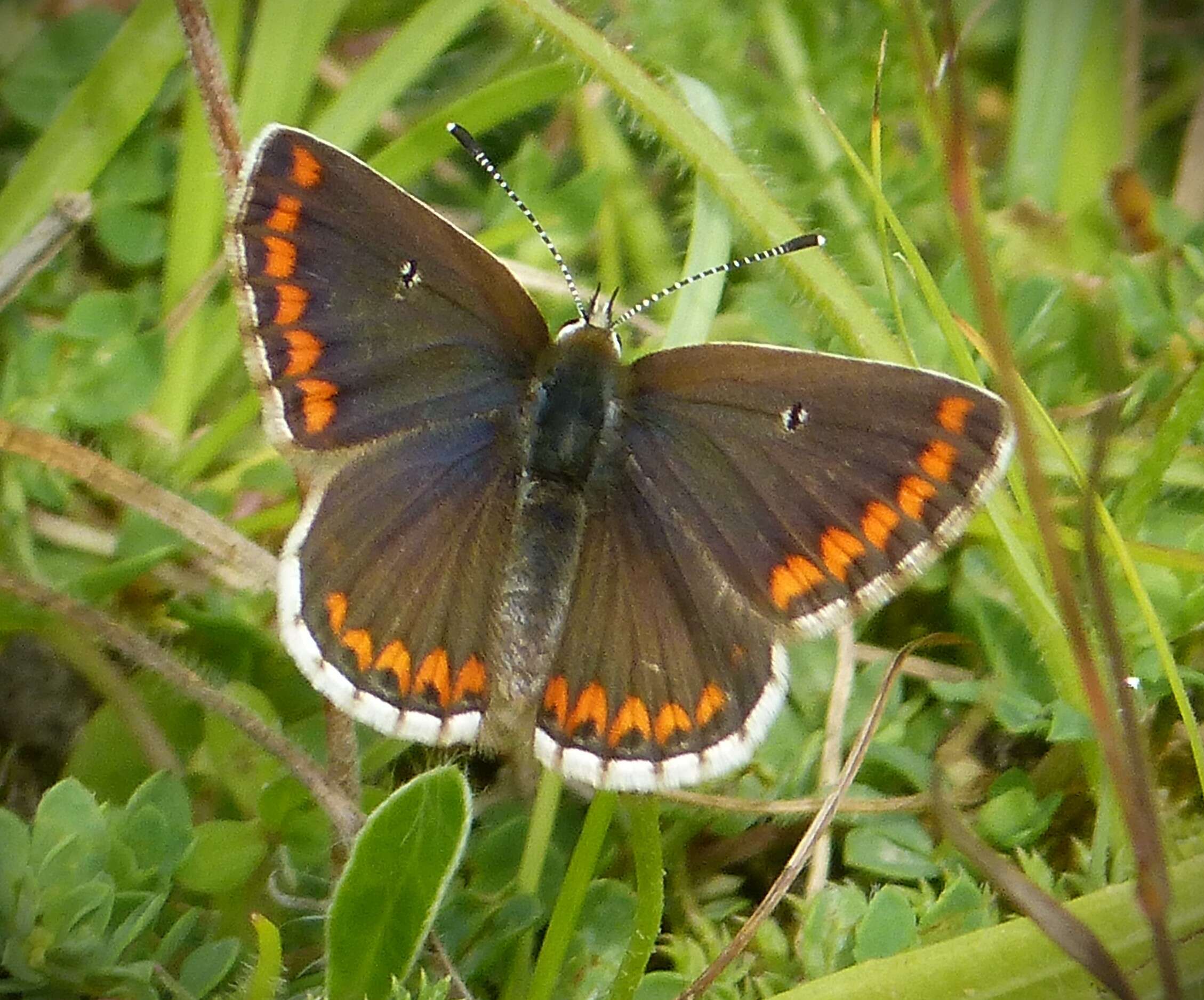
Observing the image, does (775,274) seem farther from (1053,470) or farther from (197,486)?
(197,486)

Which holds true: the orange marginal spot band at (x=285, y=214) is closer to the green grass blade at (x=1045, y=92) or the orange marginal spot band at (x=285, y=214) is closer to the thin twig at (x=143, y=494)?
the thin twig at (x=143, y=494)

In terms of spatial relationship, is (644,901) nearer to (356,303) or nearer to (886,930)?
(886,930)

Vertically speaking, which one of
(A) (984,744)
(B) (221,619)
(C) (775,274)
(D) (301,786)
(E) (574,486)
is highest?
(C) (775,274)

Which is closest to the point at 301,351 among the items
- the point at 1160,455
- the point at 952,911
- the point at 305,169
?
the point at 305,169

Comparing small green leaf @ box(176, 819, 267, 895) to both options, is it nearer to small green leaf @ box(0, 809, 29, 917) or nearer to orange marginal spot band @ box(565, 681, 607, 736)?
small green leaf @ box(0, 809, 29, 917)

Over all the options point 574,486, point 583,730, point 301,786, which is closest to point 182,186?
point 574,486

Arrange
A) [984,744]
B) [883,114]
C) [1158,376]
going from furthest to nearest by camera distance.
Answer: [883,114]
[1158,376]
[984,744]

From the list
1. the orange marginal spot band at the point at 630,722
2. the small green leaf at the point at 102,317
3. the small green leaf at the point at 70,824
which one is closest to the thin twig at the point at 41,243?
the small green leaf at the point at 102,317
